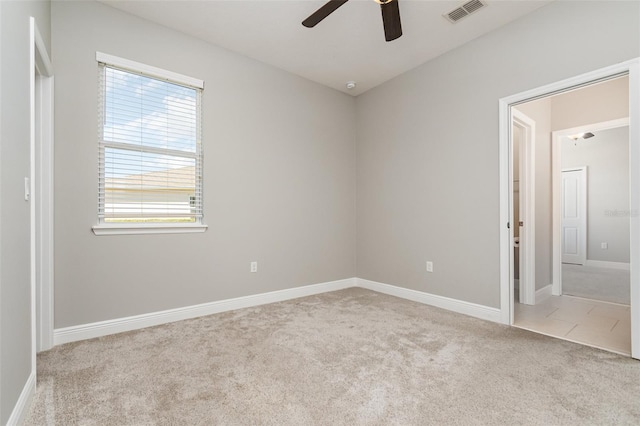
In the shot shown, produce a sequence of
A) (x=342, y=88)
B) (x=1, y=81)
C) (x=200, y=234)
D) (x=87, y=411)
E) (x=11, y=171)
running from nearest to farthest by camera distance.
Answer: (x=1, y=81) < (x=11, y=171) < (x=87, y=411) < (x=200, y=234) < (x=342, y=88)

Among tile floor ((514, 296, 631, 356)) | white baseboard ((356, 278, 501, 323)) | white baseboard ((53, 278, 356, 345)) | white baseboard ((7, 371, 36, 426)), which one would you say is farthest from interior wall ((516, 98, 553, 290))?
white baseboard ((7, 371, 36, 426))

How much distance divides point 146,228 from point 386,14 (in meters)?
2.61

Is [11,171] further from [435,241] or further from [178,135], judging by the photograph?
[435,241]

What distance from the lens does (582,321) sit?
290cm

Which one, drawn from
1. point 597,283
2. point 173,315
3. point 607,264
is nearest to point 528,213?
point 597,283

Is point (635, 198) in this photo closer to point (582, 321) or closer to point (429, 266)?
point (582, 321)

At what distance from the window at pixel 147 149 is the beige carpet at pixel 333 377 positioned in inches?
39.8

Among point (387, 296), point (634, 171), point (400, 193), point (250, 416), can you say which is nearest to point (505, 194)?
point (634, 171)

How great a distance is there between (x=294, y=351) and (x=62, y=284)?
74.4 inches

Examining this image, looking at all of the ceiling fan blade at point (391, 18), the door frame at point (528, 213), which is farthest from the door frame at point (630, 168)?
the ceiling fan blade at point (391, 18)

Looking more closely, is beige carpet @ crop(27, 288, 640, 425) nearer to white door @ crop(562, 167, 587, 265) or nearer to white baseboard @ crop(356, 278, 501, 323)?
white baseboard @ crop(356, 278, 501, 323)

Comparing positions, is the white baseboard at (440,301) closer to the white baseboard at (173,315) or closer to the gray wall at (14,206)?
the white baseboard at (173,315)

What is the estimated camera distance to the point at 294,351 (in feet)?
7.47

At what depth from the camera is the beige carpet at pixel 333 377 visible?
5.03ft
